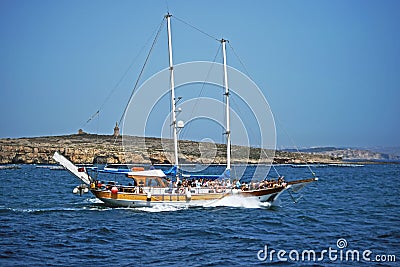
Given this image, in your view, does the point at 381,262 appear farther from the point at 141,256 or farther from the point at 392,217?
the point at 392,217

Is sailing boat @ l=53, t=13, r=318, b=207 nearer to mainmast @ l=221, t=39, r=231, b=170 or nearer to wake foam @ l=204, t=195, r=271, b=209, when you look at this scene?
wake foam @ l=204, t=195, r=271, b=209

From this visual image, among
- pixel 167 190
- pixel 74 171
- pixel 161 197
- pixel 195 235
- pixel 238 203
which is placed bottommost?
pixel 195 235

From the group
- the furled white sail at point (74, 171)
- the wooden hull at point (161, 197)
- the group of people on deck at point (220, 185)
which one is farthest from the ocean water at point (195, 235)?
the furled white sail at point (74, 171)

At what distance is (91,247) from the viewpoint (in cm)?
2941

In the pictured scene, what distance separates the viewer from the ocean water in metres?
26.8

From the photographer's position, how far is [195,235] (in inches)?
1340

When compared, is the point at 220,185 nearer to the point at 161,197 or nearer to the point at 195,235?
the point at 161,197

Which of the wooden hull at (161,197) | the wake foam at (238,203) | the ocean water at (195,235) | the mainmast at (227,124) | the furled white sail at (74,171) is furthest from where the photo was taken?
the mainmast at (227,124)

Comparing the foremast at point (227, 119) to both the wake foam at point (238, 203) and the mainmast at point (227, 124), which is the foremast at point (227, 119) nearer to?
the mainmast at point (227, 124)

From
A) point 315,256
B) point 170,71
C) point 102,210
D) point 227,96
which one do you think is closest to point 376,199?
point 227,96

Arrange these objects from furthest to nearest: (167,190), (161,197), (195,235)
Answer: (167,190), (161,197), (195,235)

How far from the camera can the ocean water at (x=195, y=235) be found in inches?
1053

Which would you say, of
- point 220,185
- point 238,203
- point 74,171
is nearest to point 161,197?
point 220,185

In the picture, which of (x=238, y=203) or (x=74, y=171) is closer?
(x=238, y=203)
